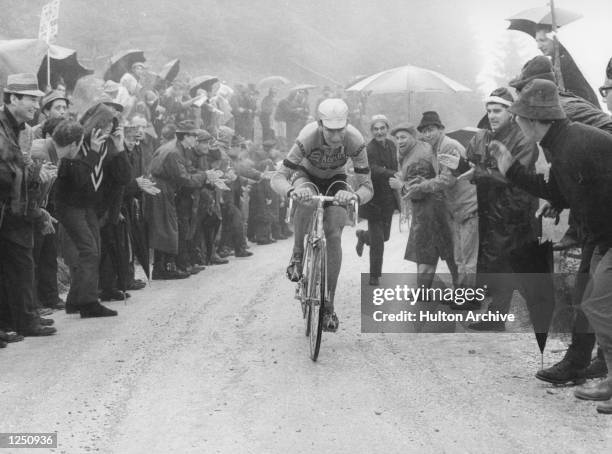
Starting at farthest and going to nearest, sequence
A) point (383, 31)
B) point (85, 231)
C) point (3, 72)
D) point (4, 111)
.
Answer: point (383, 31) < point (3, 72) < point (85, 231) < point (4, 111)

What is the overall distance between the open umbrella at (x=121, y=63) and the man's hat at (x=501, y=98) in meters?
12.7

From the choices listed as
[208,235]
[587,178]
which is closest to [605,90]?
[587,178]

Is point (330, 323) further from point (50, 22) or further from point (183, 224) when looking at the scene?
point (50, 22)

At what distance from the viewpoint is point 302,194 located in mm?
8328

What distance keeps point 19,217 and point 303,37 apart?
40.3 metres

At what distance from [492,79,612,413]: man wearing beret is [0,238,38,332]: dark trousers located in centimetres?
506

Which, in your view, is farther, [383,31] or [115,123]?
[383,31]

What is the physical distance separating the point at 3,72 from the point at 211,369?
9.56 m

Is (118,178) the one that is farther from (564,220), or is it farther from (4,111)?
(564,220)

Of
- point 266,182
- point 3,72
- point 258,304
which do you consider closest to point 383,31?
point 266,182

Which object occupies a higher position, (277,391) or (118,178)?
(118,178)

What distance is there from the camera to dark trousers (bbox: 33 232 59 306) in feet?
35.7

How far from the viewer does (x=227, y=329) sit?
9477 mm

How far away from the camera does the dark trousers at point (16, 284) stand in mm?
9141
